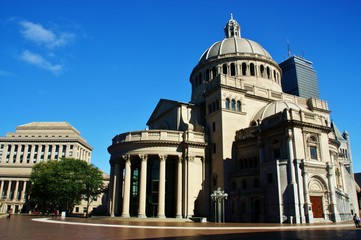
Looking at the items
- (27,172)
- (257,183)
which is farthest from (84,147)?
(257,183)

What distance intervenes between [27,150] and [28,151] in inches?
22.6

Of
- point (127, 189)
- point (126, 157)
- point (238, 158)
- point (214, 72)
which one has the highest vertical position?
point (214, 72)

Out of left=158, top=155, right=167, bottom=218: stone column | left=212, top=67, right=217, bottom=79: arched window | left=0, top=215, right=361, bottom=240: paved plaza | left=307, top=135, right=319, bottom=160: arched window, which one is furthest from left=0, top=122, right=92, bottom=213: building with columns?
left=307, top=135, right=319, bottom=160: arched window

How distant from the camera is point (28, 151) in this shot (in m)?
130

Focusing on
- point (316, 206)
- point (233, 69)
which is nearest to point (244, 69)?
point (233, 69)

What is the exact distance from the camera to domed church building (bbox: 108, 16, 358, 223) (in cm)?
4322

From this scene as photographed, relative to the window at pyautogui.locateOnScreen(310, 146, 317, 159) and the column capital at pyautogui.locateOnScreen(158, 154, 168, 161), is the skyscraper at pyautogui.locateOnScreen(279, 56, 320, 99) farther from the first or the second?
the column capital at pyautogui.locateOnScreen(158, 154, 168, 161)

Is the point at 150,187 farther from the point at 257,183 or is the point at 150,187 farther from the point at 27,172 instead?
the point at 27,172

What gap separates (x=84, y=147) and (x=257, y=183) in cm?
10459

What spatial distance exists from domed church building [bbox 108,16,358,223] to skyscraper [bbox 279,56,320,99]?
124349mm

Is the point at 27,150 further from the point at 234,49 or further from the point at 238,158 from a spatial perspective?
the point at 238,158

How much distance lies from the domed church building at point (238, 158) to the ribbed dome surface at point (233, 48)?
187 cm

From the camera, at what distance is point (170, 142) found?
175 feet

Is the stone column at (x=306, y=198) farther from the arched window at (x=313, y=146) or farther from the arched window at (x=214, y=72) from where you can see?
the arched window at (x=214, y=72)
